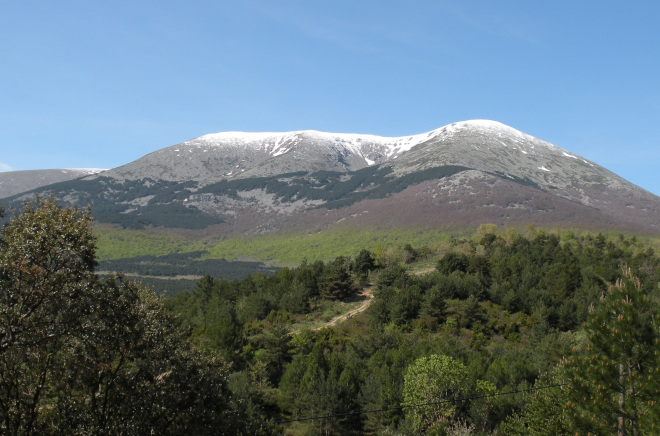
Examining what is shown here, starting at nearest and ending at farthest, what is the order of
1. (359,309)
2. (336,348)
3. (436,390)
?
(436,390) → (336,348) → (359,309)

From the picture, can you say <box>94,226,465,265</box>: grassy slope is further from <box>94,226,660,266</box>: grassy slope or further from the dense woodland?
the dense woodland

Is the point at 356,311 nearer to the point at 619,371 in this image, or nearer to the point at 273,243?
the point at 619,371

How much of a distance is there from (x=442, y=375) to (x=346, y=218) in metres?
150

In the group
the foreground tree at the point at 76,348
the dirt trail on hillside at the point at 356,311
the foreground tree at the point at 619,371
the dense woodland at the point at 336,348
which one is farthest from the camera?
the dirt trail on hillside at the point at 356,311

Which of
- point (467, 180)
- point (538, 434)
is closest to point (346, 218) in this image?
point (467, 180)

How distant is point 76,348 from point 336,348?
3474 cm

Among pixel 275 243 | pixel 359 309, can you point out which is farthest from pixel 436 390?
pixel 275 243

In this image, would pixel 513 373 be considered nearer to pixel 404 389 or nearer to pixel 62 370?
pixel 404 389

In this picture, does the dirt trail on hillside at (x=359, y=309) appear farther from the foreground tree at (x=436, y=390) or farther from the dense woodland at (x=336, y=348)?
the foreground tree at (x=436, y=390)

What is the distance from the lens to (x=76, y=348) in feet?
36.9

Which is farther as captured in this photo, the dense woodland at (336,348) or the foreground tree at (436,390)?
the foreground tree at (436,390)

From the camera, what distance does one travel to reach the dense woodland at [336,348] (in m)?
10.9

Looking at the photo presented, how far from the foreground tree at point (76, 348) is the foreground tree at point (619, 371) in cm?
1182

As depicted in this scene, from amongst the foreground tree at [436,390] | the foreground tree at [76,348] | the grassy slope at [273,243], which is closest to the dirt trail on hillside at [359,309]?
the foreground tree at [436,390]
